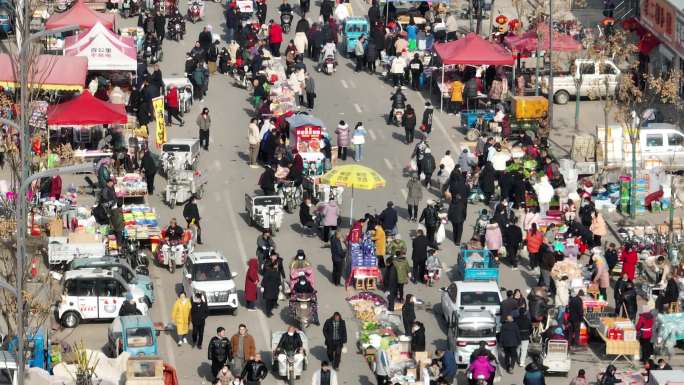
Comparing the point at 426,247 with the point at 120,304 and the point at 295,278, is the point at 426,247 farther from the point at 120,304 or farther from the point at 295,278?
the point at 120,304

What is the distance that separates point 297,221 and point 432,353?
928cm

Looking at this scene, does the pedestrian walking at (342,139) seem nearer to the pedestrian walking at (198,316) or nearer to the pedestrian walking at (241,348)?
the pedestrian walking at (198,316)

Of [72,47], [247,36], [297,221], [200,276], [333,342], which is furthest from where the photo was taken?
[247,36]

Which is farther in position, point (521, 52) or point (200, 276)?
point (521, 52)

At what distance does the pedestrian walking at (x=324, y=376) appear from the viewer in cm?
4106

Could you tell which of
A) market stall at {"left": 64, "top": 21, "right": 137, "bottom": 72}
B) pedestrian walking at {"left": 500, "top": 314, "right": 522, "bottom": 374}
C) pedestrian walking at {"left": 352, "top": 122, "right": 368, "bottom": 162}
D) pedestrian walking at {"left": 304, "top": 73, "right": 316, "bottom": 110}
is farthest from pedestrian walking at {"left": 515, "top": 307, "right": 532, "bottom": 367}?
market stall at {"left": 64, "top": 21, "right": 137, "bottom": 72}

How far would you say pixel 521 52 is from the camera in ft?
218

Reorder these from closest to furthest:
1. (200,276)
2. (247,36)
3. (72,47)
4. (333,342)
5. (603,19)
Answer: (333,342)
(200,276)
(72,47)
(247,36)
(603,19)

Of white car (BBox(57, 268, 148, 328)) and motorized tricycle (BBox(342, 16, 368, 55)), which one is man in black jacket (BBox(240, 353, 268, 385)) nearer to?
white car (BBox(57, 268, 148, 328))

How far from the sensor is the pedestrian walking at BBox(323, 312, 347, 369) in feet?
143

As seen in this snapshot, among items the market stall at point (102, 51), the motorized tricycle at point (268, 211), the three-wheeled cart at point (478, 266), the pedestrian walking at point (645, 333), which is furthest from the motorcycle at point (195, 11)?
the pedestrian walking at point (645, 333)

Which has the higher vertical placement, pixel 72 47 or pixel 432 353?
pixel 72 47

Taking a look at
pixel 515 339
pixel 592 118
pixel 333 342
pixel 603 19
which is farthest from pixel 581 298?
pixel 603 19

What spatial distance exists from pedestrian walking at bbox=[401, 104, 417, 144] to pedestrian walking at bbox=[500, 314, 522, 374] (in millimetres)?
16189
